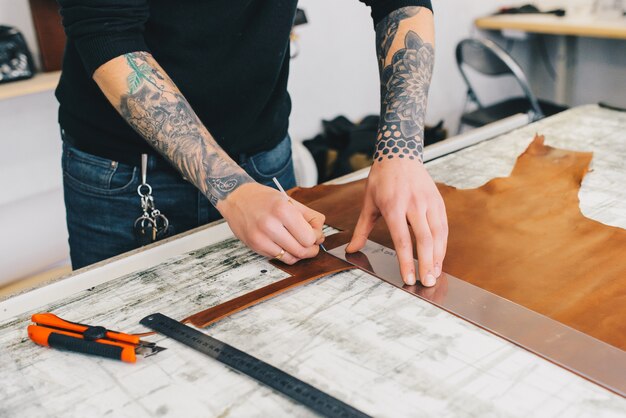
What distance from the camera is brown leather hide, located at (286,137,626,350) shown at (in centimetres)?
78

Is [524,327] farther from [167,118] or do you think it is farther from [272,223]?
[167,118]

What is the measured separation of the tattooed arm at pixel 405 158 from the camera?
0.87 m

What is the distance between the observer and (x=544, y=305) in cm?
78

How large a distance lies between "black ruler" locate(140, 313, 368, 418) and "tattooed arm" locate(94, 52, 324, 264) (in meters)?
0.17

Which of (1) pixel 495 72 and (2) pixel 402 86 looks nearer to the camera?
(2) pixel 402 86

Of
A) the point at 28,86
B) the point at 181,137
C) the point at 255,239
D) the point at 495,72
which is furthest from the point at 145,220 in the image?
the point at 495,72

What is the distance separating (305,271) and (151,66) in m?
0.38

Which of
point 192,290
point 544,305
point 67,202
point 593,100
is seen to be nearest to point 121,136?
point 67,202

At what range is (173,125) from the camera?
3.11 ft

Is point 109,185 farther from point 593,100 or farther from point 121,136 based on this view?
point 593,100

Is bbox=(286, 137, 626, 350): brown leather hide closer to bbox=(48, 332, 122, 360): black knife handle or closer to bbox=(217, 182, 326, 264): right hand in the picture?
bbox=(217, 182, 326, 264): right hand

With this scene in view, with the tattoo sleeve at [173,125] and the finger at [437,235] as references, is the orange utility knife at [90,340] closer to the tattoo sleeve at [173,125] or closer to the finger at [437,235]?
the tattoo sleeve at [173,125]

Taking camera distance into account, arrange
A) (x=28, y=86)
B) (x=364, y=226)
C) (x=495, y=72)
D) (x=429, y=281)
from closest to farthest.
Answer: (x=429, y=281), (x=364, y=226), (x=28, y=86), (x=495, y=72)

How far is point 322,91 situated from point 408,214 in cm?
214
